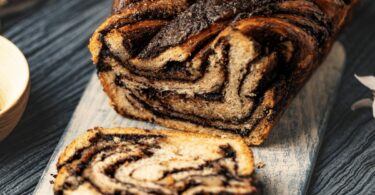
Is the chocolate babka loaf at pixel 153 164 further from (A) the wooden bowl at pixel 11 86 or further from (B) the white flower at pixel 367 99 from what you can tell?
(B) the white flower at pixel 367 99

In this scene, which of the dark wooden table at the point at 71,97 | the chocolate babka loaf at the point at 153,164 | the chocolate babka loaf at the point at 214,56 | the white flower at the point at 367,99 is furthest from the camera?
the white flower at the point at 367,99

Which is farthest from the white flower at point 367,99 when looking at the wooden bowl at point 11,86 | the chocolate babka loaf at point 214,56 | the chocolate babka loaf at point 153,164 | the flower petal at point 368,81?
the wooden bowl at point 11,86

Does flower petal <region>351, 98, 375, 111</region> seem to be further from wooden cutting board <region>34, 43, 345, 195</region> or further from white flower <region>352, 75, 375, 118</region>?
wooden cutting board <region>34, 43, 345, 195</region>

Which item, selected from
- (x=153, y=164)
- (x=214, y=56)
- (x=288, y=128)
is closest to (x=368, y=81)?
(x=288, y=128)

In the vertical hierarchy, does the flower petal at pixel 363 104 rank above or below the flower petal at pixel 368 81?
below

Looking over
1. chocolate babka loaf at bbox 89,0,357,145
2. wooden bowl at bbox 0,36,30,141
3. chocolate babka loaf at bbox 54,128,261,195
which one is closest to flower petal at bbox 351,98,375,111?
chocolate babka loaf at bbox 89,0,357,145

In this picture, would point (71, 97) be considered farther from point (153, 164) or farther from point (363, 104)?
point (363, 104)

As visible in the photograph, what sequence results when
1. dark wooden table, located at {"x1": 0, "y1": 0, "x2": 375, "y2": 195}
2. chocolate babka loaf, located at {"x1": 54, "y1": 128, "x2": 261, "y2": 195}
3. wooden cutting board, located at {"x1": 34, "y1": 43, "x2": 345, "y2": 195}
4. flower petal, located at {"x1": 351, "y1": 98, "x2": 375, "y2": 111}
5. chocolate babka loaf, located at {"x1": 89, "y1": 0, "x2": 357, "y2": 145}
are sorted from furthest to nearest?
flower petal, located at {"x1": 351, "y1": 98, "x2": 375, "y2": 111} < dark wooden table, located at {"x1": 0, "y1": 0, "x2": 375, "y2": 195} < wooden cutting board, located at {"x1": 34, "y1": 43, "x2": 345, "y2": 195} < chocolate babka loaf, located at {"x1": 89, "y1": 0, "x2": 357, "y2": 145} < chocolate babka loaf, located at {"x1": 54, "y1": 128, "x2": 261, "y2": 195}
